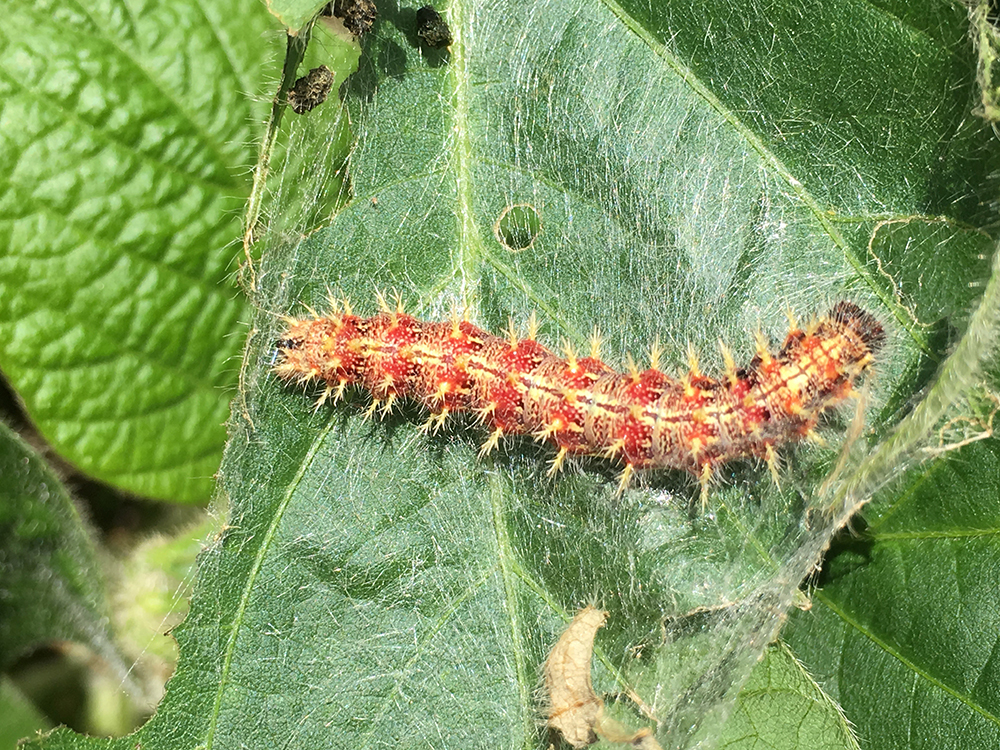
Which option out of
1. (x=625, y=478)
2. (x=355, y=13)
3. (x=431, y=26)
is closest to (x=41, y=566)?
(x=625, y=478)

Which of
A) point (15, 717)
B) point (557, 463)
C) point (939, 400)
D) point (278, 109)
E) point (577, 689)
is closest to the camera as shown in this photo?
point (939, 400)

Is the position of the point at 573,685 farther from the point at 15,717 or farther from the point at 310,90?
the point at 15,717

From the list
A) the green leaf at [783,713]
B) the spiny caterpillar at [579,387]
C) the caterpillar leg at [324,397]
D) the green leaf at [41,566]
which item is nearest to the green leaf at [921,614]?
the green leaf at [783,713]

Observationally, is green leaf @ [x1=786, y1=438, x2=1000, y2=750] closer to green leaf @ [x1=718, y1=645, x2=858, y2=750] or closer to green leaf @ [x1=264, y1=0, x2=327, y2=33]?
green leaf @ [x1=718, y1=645, x2=858, y2=750]

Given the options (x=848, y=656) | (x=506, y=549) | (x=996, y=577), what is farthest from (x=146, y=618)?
(x=996, y=577)

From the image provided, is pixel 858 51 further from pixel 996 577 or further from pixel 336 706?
pixel 336 706

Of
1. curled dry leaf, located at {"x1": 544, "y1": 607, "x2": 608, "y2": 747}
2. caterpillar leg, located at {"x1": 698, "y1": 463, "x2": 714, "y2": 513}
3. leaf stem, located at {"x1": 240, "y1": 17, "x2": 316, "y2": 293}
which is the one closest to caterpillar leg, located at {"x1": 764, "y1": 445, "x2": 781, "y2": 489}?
caterpillar leg, located at {"x1": 698, "y1": 463, "x2": 714, "y2": 513}
